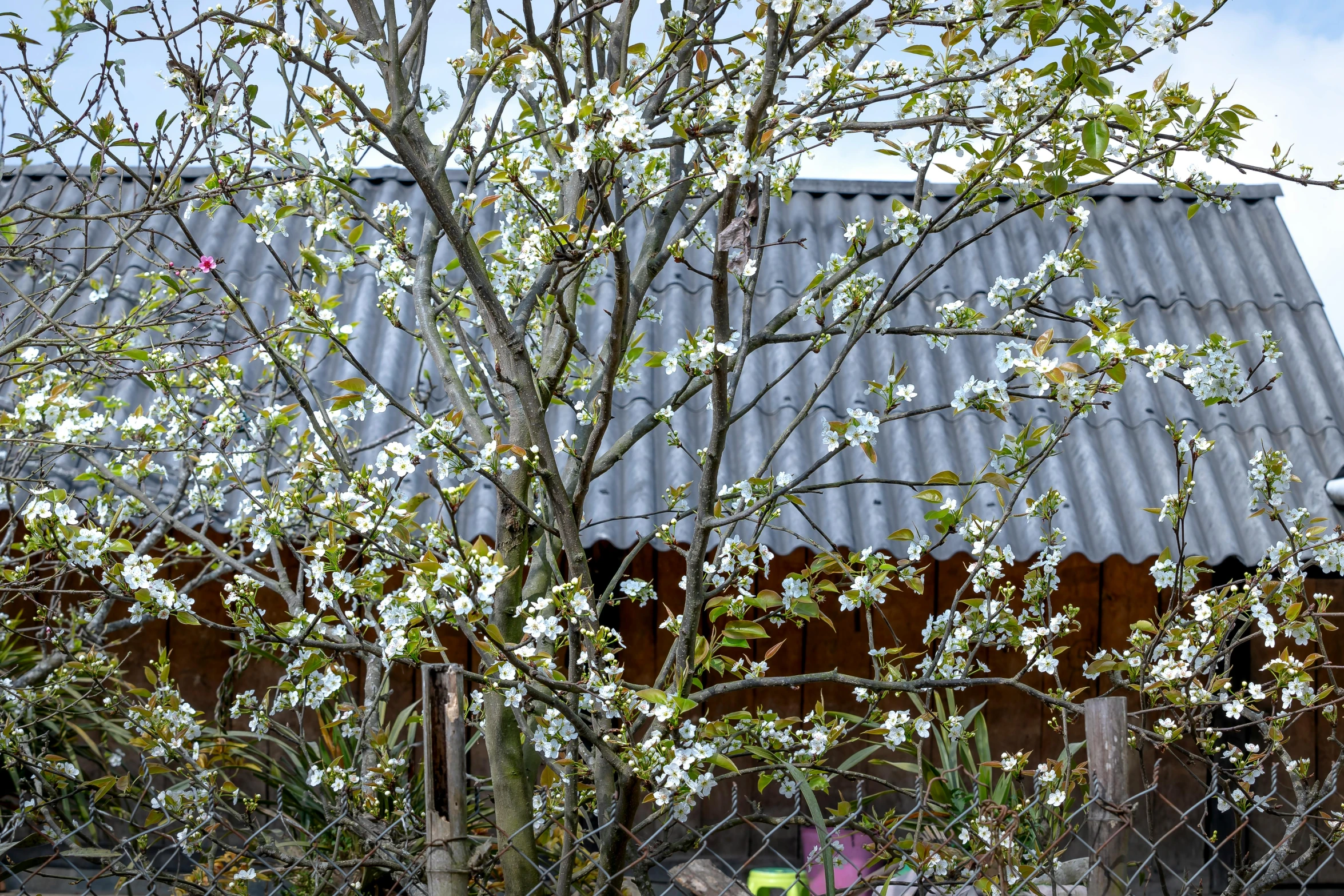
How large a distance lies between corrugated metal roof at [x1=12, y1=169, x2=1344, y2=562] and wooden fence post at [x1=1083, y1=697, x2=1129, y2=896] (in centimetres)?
157

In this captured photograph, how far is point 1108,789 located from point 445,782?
1.12 meters

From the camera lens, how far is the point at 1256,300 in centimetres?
463

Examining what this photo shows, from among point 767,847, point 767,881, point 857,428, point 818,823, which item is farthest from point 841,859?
point 857,428

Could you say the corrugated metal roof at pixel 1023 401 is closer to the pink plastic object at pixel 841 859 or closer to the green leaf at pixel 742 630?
the pink plastic object at pixel 841 859

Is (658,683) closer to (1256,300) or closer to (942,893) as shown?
(942,893)

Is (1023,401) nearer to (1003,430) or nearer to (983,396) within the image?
(1003,430)

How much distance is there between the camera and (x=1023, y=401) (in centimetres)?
420

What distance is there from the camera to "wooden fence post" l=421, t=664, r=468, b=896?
1.70 meters

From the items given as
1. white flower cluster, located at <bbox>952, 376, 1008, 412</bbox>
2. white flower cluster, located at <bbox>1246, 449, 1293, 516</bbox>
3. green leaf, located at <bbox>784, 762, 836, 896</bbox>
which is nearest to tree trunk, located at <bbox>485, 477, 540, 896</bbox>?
green leaf, located at <bbox>784, 762, 836, 896</bbox>

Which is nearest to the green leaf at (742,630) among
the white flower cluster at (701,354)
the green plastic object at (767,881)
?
the white flower cluster at (701,354)

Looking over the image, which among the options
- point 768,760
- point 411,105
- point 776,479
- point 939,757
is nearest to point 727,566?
point 776,479

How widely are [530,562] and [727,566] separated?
1.75ft

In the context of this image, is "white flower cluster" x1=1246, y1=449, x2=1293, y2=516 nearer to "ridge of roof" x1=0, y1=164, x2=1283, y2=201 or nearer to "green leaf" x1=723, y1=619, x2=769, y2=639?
"green leaf" x1=723, y1=619, x2=769, y2=639

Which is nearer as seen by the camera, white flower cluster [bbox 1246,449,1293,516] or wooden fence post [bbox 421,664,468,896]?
wooden fence post [bbox 421,664,468,896]
